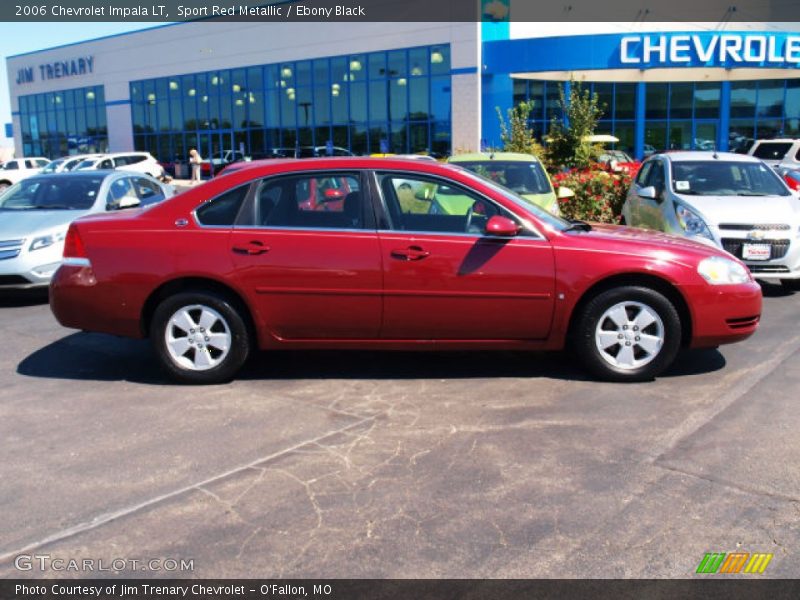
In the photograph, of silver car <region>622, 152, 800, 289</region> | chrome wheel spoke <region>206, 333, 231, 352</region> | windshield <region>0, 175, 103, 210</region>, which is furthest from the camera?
windshield <region>0, 175, 103, 210</region>

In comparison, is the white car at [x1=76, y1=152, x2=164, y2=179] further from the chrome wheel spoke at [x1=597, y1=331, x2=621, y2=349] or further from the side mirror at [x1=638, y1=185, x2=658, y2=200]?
the chrome wheel spoke at [x1=597, y1=331, x2=621, y2=349]

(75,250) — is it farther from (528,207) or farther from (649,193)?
(649,193)

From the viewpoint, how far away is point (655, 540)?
333 centimetres

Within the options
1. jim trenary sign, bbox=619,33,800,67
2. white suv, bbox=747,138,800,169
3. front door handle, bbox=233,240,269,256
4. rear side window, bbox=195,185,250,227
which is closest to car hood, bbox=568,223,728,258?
front door handle, bbox=233,240,269,256

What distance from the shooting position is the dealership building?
1088 inches

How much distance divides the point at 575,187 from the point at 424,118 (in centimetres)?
2116

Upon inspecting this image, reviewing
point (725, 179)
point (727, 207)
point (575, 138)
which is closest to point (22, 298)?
point (727, 207)

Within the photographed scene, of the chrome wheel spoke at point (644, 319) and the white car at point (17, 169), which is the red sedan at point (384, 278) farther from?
the white car at point (17, 169)

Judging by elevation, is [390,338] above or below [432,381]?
above

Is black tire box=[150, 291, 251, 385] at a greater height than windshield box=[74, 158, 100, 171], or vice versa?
windshield box=[74, 158, 100, 171]

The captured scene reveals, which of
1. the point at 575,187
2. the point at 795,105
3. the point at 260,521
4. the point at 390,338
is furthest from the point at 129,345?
the point at 795,105

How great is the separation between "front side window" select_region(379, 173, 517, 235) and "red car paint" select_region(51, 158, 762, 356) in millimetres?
71

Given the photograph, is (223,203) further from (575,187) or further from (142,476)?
(575,187)

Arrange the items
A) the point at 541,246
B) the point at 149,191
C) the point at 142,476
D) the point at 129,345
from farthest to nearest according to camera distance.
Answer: the point at 149,191
the point at 129,345
the point at 541,246
the point at 142,476
